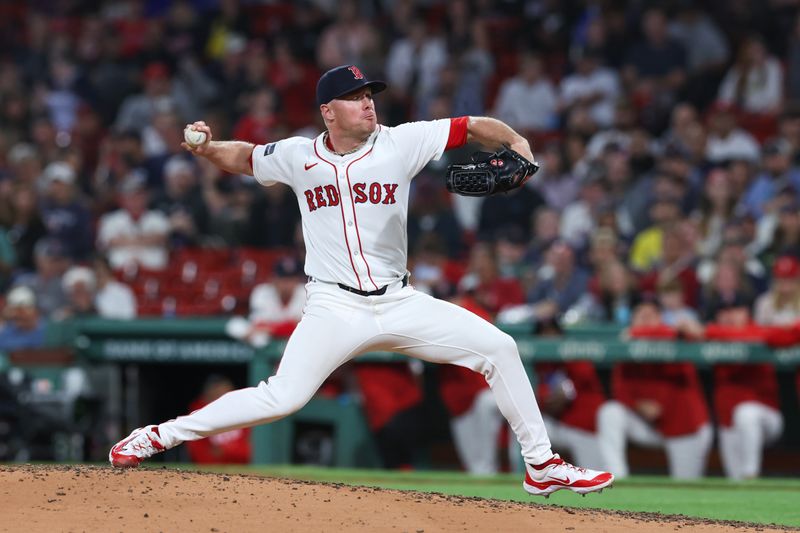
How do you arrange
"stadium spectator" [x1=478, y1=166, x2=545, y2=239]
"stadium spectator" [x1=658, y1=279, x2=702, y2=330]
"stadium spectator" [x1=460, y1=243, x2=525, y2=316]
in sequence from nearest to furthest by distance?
"stadium spectator" [x1=658, y1=279, x2=702, y2=330] < "stadium spectator" [x1=460, y1=243, x2=525, y2=316] < "stadium spectator" [x1=478, y1=166, x2=545, y2=239]

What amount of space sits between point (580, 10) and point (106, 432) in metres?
6.82

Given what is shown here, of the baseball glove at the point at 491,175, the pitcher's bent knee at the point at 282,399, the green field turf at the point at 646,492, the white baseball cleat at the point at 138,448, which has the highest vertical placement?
the baseball glove at the point at 491,175

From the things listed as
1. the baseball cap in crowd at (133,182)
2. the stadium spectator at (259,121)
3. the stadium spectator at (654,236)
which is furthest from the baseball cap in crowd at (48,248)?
the stadium spectator at (654,236)

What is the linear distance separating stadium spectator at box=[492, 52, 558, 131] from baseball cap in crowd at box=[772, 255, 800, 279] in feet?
14.4

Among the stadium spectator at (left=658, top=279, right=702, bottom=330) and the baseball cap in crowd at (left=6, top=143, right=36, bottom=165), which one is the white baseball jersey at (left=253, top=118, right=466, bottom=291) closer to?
the stadium spectator at (left=658, top=279, right=702, bottom=330)

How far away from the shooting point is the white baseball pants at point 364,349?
5543 mm

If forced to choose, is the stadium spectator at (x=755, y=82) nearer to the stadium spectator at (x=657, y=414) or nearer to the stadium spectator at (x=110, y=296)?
the stadium spectator at (x=657, y=414)

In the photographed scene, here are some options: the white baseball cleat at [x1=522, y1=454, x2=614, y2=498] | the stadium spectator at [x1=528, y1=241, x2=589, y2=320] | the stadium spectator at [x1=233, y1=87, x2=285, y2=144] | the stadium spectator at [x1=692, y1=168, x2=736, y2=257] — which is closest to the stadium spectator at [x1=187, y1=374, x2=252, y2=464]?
the stadium spectator at [x1=528, y1=241, x2=589, y2=320]

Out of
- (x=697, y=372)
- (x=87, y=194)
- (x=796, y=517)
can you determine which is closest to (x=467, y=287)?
(x=697, y=372)

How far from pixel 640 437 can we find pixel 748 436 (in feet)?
2.38

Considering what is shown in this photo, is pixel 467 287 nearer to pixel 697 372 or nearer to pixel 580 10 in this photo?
pixel 697 372

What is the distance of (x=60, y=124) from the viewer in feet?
52.1

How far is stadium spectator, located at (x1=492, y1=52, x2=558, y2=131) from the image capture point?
13.6 m

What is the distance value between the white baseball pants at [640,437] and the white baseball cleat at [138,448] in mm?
4283
